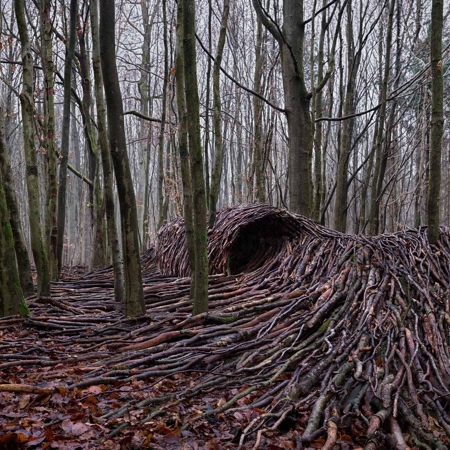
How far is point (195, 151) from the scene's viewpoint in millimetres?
3035

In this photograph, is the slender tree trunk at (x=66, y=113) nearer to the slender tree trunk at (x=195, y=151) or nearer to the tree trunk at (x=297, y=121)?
the slender tree trunk at (x=195, y=151)

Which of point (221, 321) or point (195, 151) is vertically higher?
point (195, 151)

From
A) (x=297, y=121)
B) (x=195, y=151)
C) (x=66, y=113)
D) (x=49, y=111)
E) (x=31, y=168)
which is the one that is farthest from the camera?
(x=297, y=121)

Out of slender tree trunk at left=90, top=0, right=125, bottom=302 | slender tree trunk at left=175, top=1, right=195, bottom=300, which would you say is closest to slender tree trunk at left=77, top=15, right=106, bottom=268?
slender tree trunk at left=90, top=0, right=125, bottom=302

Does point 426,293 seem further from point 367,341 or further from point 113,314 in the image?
point 113,314

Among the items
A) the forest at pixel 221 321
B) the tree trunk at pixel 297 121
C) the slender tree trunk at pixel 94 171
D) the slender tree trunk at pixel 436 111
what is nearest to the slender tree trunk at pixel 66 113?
the forest at pixel 221 321

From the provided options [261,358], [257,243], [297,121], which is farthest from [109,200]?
[297,121]

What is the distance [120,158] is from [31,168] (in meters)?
1.17

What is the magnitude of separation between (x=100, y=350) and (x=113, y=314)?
2.57 feet

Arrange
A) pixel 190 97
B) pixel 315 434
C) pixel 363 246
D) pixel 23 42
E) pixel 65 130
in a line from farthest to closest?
1. pixel 65 130
2. pixel 23 42
3. pixel 363 246
4. pixel 190 97
5. pixel 315 434

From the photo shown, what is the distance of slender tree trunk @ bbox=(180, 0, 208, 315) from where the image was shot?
297 centimetres

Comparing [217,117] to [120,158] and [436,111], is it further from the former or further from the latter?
[436,111]

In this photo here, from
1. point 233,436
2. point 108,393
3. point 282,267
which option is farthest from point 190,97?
point 233,436

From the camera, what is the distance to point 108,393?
2.15 metres
